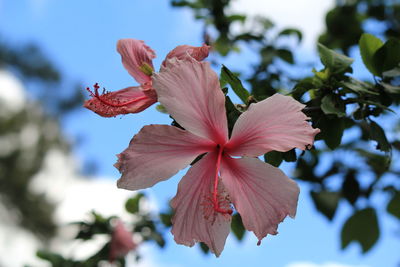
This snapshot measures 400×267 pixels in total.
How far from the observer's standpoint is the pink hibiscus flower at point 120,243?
4.18 ft

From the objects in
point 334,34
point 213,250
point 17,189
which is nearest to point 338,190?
point 334,34

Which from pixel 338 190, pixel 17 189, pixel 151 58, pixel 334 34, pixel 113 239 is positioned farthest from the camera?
pixel 17 189

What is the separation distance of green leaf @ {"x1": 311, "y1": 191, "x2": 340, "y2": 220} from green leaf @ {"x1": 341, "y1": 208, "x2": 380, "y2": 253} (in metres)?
0.06

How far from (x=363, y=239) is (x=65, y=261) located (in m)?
0.93

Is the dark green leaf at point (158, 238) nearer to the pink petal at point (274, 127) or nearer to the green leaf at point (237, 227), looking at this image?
the green leaf at point (237, 227)

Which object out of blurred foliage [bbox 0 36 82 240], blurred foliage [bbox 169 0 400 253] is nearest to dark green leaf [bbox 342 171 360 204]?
blurred foliage [bbox 169 0 400 253]

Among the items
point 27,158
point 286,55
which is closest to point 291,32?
point 286,55

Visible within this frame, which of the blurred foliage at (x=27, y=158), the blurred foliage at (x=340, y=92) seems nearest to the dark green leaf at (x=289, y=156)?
the blurred foliage at (x=340, y=92)

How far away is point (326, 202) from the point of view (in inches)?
61.2

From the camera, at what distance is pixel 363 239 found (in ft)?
4.92

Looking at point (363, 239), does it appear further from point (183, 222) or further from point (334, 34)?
point (183, 222)

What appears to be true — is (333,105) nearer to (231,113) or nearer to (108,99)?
(231,113)

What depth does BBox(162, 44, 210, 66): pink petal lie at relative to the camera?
2.16 ft

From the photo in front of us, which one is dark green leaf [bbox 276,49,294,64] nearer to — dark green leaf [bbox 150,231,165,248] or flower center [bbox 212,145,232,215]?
dark green leaf [bbox 150,231,165,248]
